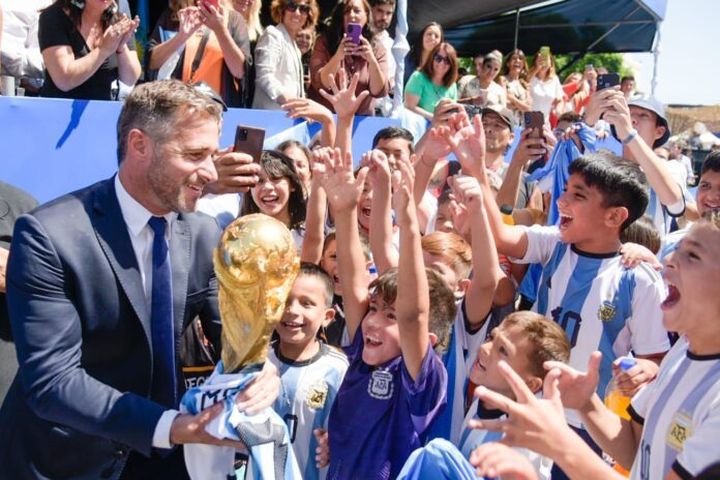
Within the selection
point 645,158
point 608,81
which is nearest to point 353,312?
point 645,158

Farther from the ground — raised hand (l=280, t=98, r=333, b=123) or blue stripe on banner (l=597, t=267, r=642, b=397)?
raised hand (l=280, t=98, r=333, b=123)

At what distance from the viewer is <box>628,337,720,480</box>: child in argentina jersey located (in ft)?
5.45

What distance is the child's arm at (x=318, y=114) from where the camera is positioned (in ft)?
13.8

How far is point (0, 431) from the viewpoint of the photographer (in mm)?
2023

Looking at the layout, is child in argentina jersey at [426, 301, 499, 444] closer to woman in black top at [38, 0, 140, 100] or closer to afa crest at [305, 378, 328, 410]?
afa crest at [305, 378, 328, 410]

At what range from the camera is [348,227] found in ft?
8.77

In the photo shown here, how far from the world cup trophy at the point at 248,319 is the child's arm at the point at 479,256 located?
1255mm

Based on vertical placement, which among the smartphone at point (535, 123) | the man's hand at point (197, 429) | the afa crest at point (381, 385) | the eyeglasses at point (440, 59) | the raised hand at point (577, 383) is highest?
the eyeglasses at point (440, 59)

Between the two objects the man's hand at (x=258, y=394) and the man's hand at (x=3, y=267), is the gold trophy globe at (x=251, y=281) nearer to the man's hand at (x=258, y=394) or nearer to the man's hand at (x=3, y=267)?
the man's hand at (x=258, y=394)

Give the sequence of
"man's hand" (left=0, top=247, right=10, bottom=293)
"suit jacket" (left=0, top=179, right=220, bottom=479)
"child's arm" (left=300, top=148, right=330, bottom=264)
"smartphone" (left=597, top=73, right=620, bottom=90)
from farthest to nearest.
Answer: "smartphone" (left=597, top=73, right=620, bottom=90) → "child's arm" (left=300, top=148, right=330, bottom=264) → "man's hand" (left=0, top=247, right=10, bottom=293) → "suit jacket" (left=0, top=179, right=220, bottom=479)

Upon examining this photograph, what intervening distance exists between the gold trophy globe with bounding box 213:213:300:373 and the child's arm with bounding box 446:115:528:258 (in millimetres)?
1673

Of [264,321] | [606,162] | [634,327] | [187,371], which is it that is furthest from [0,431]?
[606,162]

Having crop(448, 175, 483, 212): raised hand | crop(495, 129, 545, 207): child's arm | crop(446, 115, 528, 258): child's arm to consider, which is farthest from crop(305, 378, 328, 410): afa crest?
crop(495, 129, 545, 207): child's arm

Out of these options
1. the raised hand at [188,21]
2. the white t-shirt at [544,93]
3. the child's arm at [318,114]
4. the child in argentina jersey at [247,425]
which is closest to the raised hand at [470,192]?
the child in argentina jersey at [247,425]
